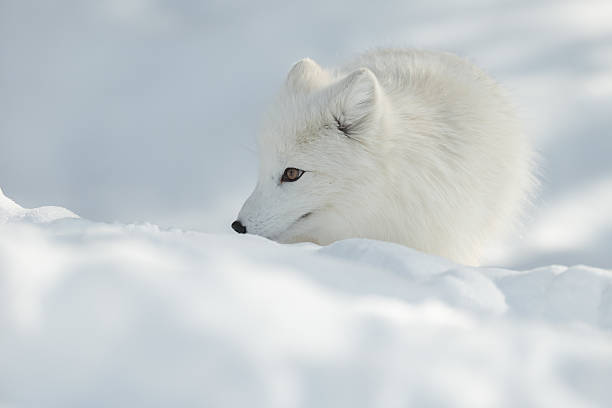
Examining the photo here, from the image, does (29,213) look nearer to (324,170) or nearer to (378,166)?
(324,170)

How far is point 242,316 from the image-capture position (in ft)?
3.98

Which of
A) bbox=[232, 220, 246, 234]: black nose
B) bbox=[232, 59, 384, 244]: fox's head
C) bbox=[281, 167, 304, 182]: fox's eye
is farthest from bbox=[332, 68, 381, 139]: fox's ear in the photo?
bbox=[232, 220, 246, 234]: black nose

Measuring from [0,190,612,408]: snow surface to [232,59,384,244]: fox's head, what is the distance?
1222 mm

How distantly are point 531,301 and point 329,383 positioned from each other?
672mm

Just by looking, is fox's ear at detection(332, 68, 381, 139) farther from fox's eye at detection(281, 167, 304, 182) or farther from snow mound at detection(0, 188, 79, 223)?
snow mound at detection(0, 188, 79, 223)

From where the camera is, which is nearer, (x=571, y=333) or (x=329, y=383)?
(x=329, y=383)

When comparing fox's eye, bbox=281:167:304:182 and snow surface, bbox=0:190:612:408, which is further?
fox's eye, bbox=281:167:304:182

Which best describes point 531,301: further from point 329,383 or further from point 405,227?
point 405,227

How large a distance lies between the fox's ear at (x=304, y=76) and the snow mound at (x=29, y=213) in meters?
1.37

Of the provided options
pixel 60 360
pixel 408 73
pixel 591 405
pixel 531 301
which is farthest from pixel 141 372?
pixel 408 73

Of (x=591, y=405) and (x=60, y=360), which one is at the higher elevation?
(x=60, y=360)

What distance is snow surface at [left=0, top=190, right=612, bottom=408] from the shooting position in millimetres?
1088

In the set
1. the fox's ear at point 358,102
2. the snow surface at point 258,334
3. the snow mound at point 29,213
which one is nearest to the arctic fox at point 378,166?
the fox's ear at point 358,102

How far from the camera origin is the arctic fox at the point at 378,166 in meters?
2.73
